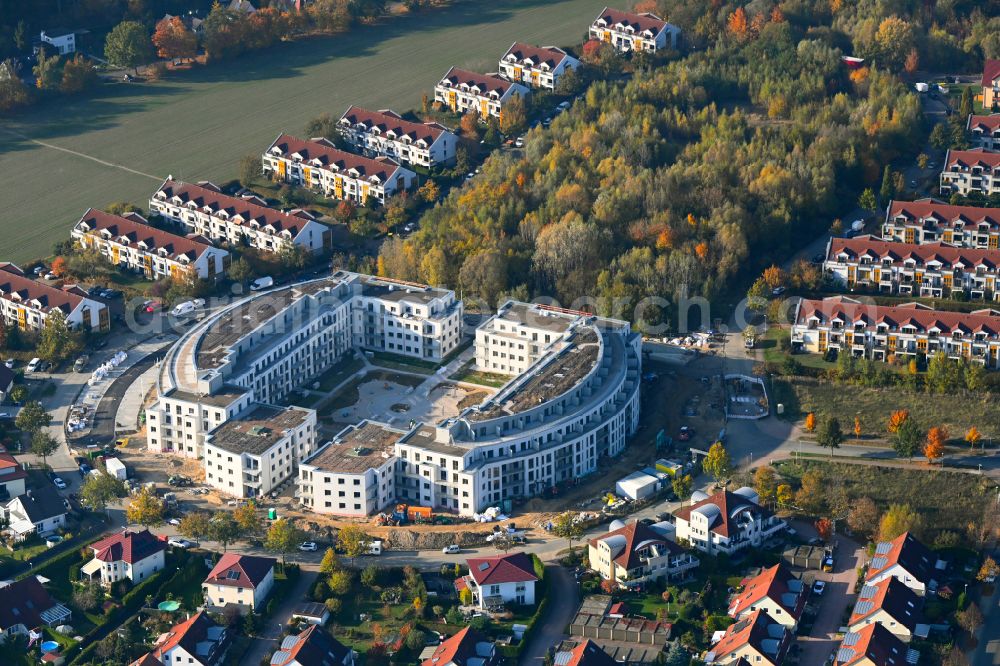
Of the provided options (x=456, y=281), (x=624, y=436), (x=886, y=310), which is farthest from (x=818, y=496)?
(x=456, y=281)

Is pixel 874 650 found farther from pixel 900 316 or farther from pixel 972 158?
pixel 972 158

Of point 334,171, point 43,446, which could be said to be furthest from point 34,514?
point 334,171

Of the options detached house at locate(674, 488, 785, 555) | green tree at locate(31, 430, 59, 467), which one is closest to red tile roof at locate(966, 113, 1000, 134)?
detached house at locate(674, 488, 785, 555)

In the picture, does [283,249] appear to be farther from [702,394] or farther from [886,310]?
[886,310]

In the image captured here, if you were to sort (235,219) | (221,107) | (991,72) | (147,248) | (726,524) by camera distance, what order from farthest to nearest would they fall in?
1. (221,107)
2. (991,72)
3. (235,219)
4. (147,248)
5. (726,524)

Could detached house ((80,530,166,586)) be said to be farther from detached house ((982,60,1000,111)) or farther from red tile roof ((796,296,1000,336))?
detached house ((982,60,1000,111))

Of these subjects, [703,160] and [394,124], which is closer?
[703,160]

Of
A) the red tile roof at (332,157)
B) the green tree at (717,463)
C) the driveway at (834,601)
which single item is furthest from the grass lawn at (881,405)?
the red tile roof at (332,157)

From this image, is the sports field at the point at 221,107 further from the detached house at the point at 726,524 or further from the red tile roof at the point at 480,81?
the detached house at the point at 726,524
